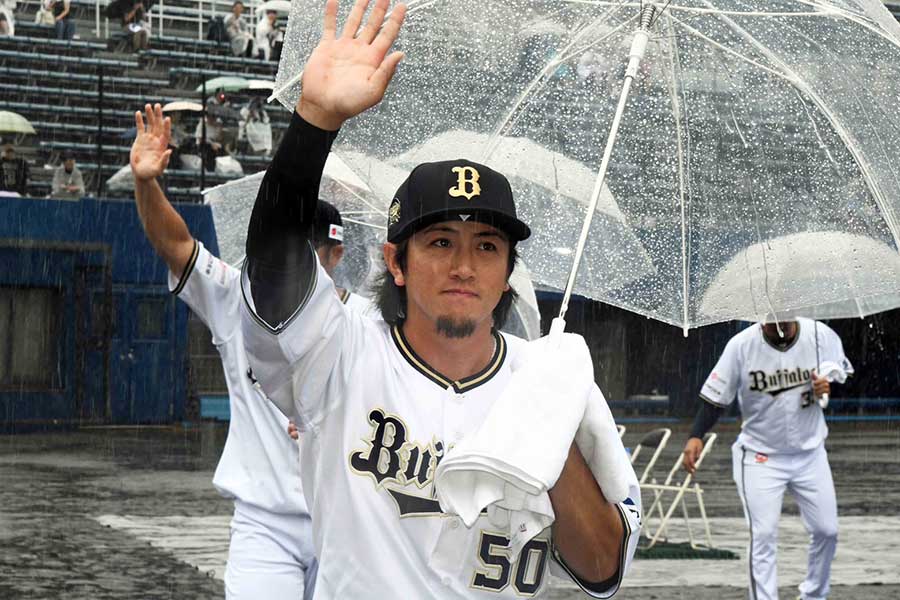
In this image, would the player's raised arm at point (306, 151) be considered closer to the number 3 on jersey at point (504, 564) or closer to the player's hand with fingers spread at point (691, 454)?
the number 3 on jersey at point (504, 564)

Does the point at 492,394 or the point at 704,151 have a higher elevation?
the point at 704,151

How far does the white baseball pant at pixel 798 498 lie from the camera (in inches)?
346

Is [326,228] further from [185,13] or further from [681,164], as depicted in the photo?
[185,13]

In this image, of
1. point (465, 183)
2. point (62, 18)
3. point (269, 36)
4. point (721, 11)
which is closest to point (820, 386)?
point (721, 11)

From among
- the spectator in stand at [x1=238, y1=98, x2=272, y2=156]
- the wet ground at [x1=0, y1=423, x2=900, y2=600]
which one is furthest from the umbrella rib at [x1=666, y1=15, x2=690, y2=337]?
the spectator in stand at [x1=238, y1=98, x2=272, y2=156]

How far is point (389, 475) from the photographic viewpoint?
3.23m

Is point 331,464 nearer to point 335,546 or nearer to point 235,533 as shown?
point 335,546

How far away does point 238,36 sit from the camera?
29953 mm

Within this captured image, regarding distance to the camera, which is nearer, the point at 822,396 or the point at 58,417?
the point at 822,396

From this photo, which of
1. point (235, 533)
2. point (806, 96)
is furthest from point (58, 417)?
point (806, 96)

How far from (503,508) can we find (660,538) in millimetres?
9449

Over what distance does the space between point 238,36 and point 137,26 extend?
2069mm

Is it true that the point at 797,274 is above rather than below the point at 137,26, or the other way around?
below

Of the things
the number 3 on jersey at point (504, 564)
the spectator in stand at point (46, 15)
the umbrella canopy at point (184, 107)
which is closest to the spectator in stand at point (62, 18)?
the spectator in stand at point (46, 15)
